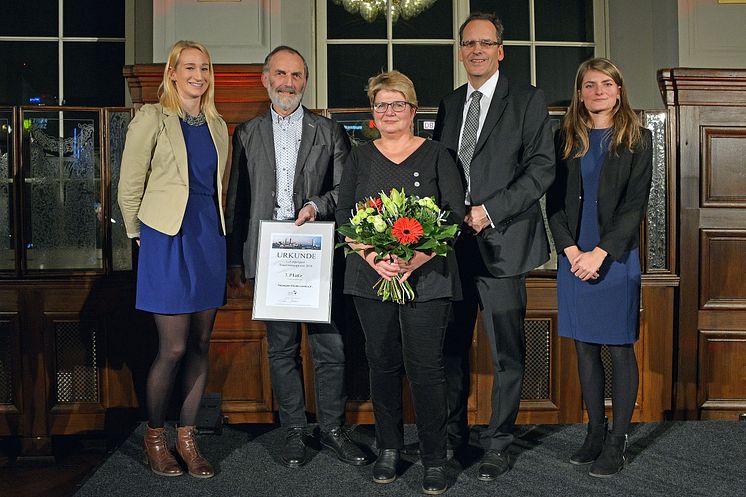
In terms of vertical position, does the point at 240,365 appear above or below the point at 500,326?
below

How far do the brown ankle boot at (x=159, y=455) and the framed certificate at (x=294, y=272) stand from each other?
570 mm

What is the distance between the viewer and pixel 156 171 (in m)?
2.98

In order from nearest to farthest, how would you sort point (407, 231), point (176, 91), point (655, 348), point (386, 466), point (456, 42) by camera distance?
point (407, 231)
point (386, 466)
point (176, 91)
point (655, 348)
point (456, 42)

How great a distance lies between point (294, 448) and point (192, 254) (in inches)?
33.2

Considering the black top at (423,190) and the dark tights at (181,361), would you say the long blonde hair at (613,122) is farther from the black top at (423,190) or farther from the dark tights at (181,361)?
the dark tights at (181,361)

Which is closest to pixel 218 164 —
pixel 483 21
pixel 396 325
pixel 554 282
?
pixel 396 325

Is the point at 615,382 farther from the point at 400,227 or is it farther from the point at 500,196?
the point at 400,227

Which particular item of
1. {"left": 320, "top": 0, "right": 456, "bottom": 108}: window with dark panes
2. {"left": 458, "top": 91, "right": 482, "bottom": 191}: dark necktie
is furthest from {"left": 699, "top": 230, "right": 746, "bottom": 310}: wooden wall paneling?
{"left": 320, "top": 0, "right": 456, "bottom": 108}: window with dark panes

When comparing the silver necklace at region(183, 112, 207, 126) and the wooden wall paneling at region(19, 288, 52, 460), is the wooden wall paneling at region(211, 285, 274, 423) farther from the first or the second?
the silver necklace at region(183, 112, 207, 126)

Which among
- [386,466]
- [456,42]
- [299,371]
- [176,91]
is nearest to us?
[386,466]

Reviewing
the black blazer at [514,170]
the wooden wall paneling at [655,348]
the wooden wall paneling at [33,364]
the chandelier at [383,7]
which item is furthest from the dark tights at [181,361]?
the chandelier at [383,7]

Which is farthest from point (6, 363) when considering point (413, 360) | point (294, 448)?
point (413, 360)

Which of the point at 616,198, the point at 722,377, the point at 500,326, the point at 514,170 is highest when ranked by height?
the point at 514,170

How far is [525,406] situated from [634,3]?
267 centimetres
